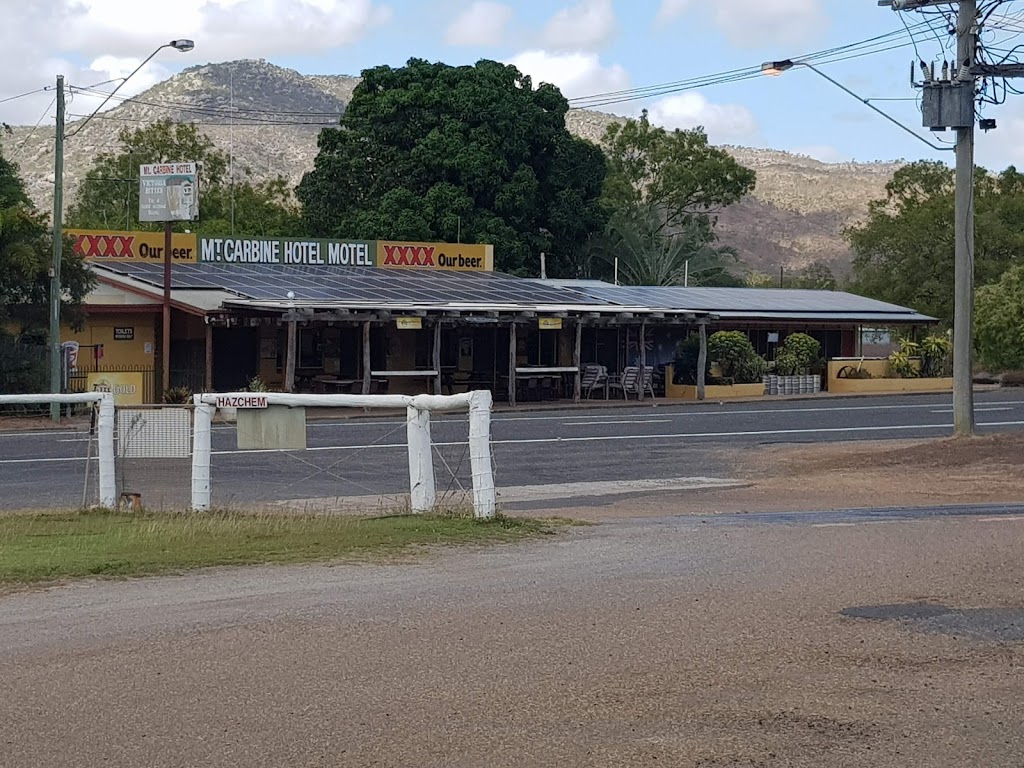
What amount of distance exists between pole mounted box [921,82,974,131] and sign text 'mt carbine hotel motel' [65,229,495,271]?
23.5 meters

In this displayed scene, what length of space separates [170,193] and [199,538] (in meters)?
25.1

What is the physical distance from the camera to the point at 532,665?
6.93 m

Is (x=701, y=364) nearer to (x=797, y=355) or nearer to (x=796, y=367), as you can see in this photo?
(x=796, y=367)

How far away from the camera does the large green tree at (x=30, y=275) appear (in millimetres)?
32125

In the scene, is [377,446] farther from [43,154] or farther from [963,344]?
[43,154]

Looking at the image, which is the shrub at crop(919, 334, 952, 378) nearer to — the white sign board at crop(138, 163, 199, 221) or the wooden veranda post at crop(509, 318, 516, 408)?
the wooden veranda post at crop(509, 318, 516, 408)

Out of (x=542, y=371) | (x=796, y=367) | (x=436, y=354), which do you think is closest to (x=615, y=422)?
(x=436, y=354)

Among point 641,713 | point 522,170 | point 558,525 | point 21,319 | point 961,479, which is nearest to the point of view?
point 641,713

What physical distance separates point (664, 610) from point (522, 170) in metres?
47.6

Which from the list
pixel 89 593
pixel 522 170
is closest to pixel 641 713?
pixel 89 593

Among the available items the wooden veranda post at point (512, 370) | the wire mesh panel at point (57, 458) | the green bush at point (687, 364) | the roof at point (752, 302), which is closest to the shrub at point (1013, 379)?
the roof at point (752, 302)

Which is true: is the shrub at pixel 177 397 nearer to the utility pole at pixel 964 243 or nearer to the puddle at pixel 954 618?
the utility pole at pixel 964 243

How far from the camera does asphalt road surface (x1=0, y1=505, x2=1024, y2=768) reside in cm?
568

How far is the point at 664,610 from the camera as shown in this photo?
8297 millimetres
